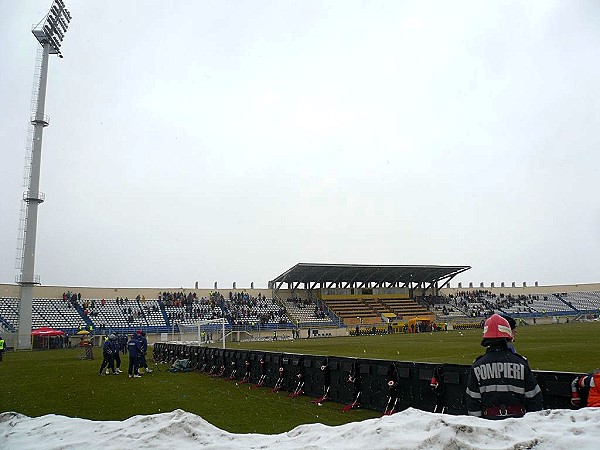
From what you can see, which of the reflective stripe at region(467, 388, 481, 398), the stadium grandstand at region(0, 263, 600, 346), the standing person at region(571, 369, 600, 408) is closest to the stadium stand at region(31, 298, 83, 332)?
the stadium grandstand at region(0, 263, 600, 346)

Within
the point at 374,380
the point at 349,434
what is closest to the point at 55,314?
the point at 374,380

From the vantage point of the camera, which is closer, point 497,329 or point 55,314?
point 497,329

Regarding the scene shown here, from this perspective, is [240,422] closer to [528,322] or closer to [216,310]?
[216,310]

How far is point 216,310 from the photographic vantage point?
59.2m

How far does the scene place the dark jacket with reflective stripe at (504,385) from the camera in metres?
4.35

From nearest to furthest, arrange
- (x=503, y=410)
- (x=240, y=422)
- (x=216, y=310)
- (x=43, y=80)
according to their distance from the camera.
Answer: (x=503, y=410), (x=240, y=422), (x=43, y=80), (x=216, y=310)

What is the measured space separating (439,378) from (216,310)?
53.0m

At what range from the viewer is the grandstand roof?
62969mm

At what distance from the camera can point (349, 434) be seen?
11.5 ft

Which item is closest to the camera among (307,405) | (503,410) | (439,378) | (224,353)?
(503,410)

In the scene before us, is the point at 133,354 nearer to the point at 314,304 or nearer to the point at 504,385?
the point at 504,385

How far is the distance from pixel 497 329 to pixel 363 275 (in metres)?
64.5

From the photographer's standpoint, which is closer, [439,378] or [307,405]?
[439,378]

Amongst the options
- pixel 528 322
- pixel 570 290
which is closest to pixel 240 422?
pixel 528 322
